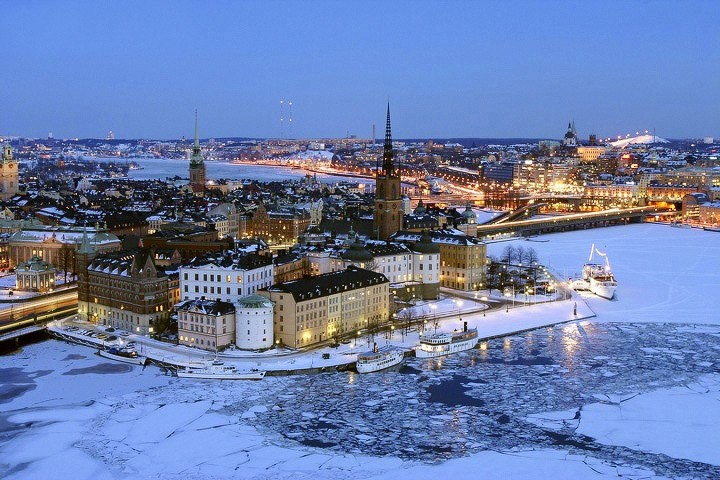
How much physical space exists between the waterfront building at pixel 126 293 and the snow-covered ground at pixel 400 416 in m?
3.56

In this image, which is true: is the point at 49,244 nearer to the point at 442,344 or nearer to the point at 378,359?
the point at 378,359

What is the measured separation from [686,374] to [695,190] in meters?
90.2

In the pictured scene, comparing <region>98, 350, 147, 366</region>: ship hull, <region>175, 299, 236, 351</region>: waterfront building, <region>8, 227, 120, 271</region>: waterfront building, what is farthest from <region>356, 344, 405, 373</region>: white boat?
<region>8, 227, 120, 271</region>: waterfront building

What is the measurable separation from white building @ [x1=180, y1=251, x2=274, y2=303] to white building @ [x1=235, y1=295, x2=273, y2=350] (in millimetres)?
4749

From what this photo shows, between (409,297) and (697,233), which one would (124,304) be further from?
(697,233)

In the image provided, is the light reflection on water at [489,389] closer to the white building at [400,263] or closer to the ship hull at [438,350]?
the ship hull at [438,350]

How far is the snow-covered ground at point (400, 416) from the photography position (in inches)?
904

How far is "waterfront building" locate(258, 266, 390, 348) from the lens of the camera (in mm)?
35156

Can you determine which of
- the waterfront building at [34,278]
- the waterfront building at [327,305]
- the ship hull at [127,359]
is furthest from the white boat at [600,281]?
the waterfront building at [34,278]

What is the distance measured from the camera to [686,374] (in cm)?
3136

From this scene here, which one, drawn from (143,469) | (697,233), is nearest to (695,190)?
(697,233)

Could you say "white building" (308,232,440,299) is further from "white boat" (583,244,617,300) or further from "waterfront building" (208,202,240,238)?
"waterfront building" (208,202,240,238)

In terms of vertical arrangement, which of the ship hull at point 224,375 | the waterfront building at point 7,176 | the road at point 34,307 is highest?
the waterfront building at point 7,176

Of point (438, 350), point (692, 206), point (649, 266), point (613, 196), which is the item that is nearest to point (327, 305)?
point (438, 350)
